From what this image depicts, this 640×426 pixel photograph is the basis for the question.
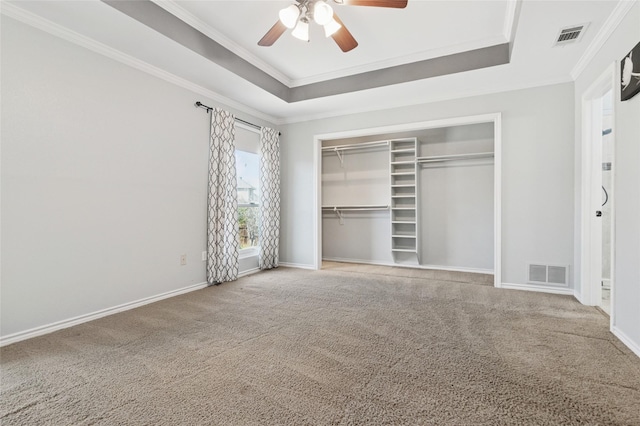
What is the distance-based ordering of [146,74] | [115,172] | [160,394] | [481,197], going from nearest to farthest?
[160,394] → [115,172] → [146,74] → [481,197]

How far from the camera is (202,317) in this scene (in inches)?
113

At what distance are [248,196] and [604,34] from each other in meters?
4.48

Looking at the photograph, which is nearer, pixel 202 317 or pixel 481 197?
pixel 202 317

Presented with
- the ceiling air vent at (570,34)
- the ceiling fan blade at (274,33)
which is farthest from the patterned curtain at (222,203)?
the ceiling air vent at (570,34)

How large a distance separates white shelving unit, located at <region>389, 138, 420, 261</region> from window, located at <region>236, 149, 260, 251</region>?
7.70 ft

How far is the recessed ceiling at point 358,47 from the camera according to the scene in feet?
8.16

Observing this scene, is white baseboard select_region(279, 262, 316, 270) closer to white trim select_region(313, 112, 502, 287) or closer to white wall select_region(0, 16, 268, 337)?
white trim select_region(313, 112, 502, 287)

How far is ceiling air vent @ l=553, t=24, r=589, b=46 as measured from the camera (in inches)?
103

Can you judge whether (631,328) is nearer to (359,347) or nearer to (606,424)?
(606,424)

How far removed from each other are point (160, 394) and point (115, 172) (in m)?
2.22

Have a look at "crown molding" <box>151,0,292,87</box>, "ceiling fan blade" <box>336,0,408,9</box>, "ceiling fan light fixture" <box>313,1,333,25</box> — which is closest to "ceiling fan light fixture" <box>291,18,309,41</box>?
"ceiling fan light fixture" <box>313,1,333,25</box>

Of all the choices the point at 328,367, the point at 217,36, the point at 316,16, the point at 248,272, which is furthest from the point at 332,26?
the point at 248,272

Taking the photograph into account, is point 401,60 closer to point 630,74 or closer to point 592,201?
point 630,74

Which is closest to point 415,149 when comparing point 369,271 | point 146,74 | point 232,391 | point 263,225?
point 369,271
